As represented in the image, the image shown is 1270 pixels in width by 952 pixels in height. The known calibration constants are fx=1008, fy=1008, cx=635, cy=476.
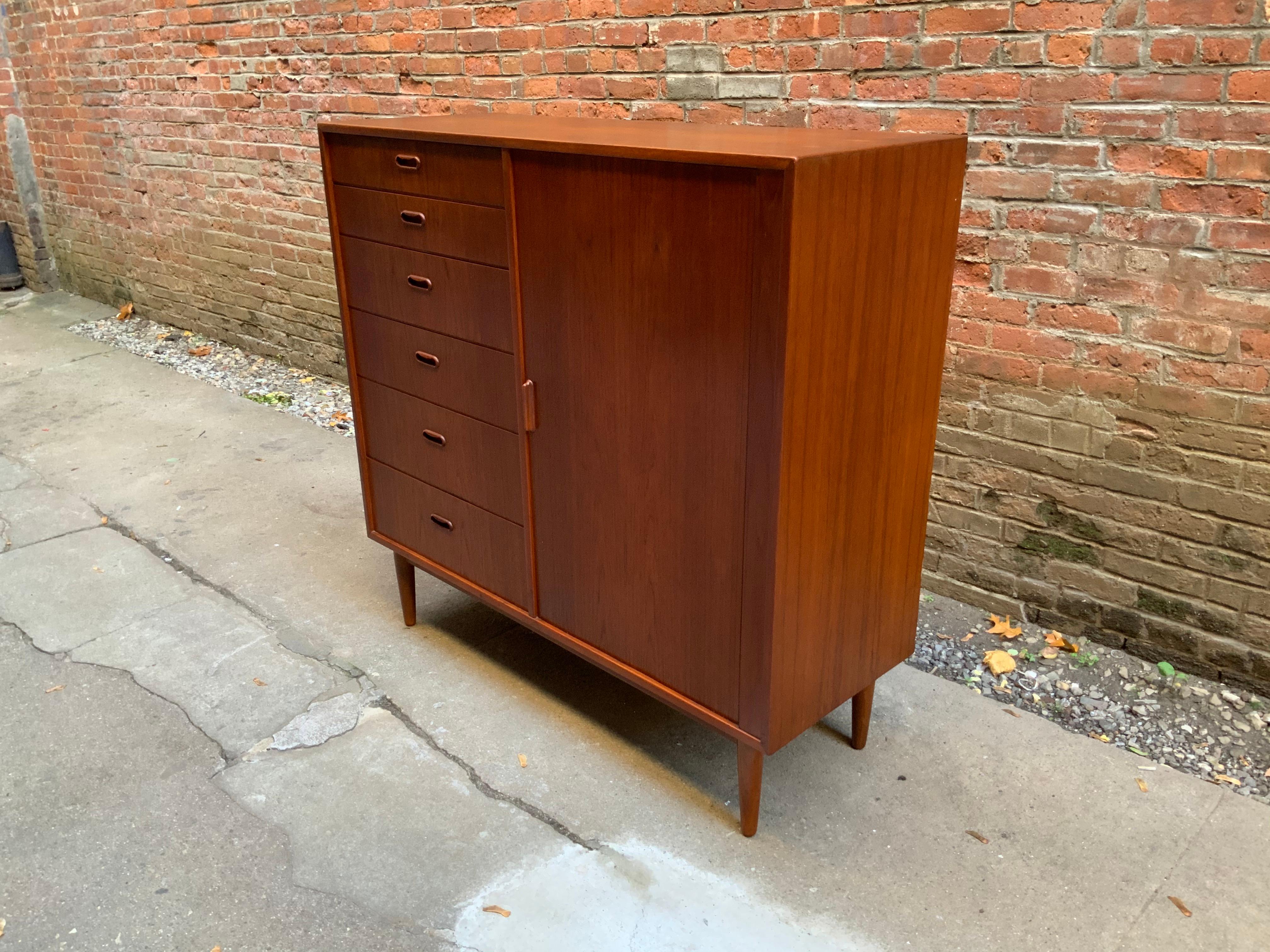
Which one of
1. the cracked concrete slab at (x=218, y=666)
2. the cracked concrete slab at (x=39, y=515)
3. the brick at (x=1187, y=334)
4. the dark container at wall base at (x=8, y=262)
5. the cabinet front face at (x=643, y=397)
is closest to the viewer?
the cabinet front face at (x=643, y=397)

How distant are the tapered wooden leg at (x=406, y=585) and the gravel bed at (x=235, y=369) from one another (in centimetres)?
150

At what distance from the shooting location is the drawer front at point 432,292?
2062 millimetres

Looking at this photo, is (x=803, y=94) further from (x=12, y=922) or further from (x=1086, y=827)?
(x=12, y=922)

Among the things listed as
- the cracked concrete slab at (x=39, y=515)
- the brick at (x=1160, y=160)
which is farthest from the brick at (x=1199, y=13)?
the cracked concrete slab at (x=39, y=515)

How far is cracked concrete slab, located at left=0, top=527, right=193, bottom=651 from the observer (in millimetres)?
2764

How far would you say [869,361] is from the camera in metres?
1.77

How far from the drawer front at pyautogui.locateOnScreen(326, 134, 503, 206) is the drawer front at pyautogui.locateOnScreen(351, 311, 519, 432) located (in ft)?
1.02

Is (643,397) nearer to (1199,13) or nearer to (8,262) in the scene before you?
(1199,13)

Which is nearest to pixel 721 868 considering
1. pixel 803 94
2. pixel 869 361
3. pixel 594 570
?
pixel 594 570

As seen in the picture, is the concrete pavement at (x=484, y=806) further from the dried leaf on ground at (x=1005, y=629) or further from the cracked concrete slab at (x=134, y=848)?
the dried leaf on ground at (x=1005, y=629)

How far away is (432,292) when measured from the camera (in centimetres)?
221

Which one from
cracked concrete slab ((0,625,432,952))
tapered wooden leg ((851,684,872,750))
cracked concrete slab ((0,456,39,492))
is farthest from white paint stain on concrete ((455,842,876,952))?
cracked concrete slab ((0,456,39,492))

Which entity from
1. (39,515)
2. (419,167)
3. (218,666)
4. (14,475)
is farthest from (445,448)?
(14,475)

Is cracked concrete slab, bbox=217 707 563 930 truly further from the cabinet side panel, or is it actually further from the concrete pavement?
the cabinet side panel
